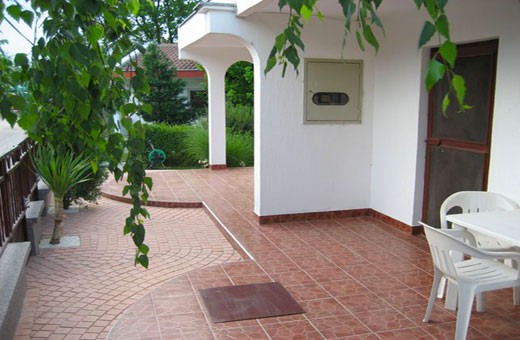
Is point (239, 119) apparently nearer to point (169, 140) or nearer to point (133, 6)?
point (169, 140)

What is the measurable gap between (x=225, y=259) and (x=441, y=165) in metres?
2.74

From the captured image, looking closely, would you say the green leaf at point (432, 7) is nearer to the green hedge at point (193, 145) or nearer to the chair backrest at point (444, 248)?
the chair backrest at point (444, 248)

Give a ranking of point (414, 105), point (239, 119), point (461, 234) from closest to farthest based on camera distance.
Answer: point (461, 234) < point (414, 105) < point (239, 119)

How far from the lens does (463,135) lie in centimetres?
505

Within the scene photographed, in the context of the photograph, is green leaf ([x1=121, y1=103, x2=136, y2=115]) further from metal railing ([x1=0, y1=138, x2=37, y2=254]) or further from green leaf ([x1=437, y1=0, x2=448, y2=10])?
metal railing ([x1=0, y1=138, x2=37, y2=254])

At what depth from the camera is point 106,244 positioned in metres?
5.79

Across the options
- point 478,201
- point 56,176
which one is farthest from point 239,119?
point 478,201

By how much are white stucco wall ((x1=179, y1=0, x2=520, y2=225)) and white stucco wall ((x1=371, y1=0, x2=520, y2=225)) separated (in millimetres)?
13

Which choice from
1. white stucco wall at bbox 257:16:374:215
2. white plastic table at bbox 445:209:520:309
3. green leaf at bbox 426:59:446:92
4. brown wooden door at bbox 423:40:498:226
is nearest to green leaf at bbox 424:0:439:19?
green leaf at bbox 426:59:446:92

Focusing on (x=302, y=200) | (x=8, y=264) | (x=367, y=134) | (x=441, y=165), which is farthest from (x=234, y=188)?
(x=8, y=264)

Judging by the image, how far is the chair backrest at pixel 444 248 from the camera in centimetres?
291

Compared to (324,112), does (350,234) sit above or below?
below

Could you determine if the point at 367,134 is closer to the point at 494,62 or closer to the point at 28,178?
the point at 494,62

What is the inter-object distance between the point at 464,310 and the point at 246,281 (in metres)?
1.99
